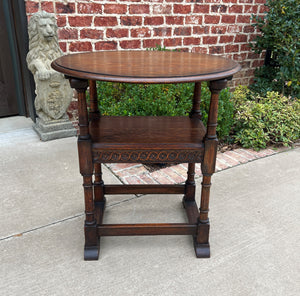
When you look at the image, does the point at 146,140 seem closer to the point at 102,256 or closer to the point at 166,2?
the point at 102,256

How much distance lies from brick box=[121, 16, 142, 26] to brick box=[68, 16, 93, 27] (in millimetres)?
417

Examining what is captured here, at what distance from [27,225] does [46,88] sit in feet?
5.56

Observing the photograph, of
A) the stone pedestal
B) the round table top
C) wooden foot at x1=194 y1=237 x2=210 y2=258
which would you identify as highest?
the round table top

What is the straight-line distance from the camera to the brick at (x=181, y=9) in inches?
163

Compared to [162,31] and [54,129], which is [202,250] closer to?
[54,129]

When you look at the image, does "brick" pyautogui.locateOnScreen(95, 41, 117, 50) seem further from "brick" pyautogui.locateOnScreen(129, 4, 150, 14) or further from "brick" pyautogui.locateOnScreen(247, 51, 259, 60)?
"brick" pyautogui.locateOnScreen(247, 51, 259, 60)

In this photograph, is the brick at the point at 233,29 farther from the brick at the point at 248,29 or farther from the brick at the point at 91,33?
the brick at the point at 91,33

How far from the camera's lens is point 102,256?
1.96 meters

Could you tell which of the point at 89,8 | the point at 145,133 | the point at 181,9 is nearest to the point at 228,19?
the point at 181,9

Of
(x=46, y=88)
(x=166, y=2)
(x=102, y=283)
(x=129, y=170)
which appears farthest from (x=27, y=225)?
(x=166, y=2)

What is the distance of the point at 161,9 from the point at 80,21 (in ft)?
3.63

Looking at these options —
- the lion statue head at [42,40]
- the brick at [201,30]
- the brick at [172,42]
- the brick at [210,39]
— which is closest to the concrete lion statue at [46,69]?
the lion statue head at [42,40]

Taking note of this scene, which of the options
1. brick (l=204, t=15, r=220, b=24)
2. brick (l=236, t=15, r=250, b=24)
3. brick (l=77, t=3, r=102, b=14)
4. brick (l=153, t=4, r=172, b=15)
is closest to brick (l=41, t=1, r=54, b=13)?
brick (l=77, t=3, r=102, b=14)

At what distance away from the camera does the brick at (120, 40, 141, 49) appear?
3902mm
